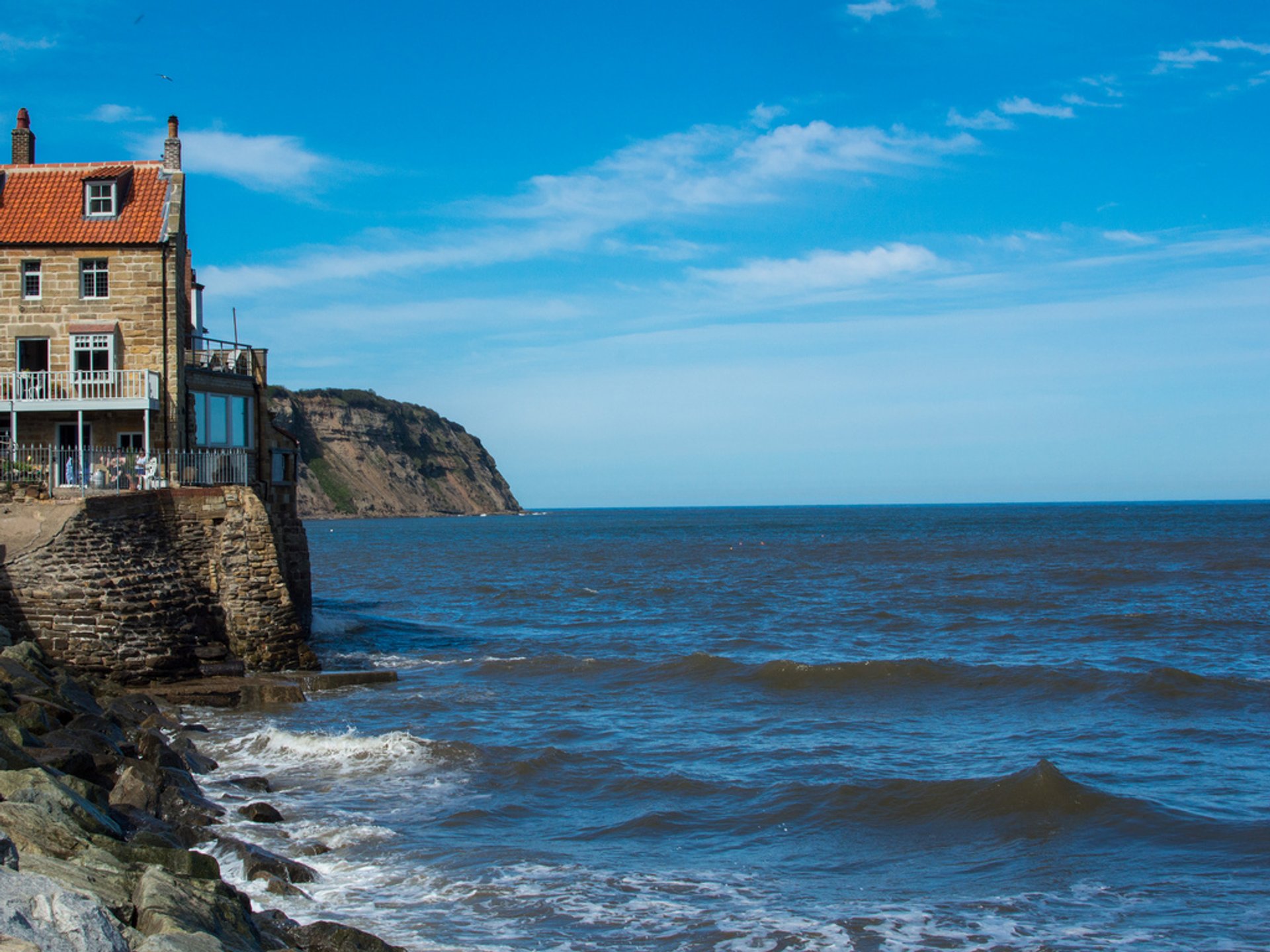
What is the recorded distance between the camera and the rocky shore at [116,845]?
666cm

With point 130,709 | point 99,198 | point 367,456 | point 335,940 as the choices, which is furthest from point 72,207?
point 367,456

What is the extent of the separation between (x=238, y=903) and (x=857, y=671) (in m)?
17.0

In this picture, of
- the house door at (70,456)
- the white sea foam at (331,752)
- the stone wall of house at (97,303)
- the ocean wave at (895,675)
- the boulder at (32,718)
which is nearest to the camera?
the boulder at (32,718)

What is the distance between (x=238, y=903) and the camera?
855 centimetres

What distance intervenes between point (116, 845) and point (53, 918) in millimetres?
2597

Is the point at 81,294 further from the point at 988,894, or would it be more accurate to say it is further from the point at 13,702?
the point at 988,894

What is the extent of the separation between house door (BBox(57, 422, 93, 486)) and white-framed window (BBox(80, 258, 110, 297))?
9.28 feet

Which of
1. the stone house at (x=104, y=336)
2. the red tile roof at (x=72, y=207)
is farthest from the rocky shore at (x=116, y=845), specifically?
the red tile roof at (x=72, y=207)

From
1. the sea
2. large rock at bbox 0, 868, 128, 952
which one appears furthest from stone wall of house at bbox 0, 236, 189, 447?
large rock at bbox 0, 868, 128, 952

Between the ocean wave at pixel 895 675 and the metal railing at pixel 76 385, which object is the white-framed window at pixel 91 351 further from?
the ocean wave at pixel 895 675

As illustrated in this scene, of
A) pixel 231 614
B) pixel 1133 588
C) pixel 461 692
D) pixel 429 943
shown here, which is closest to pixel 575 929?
pixel 429 943

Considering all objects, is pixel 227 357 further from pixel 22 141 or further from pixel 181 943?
pixel 181 943

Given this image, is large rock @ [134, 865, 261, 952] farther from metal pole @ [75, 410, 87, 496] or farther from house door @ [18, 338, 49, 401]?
house door @ [18, 338, 49, 401]

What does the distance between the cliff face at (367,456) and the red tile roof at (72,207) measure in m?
125
